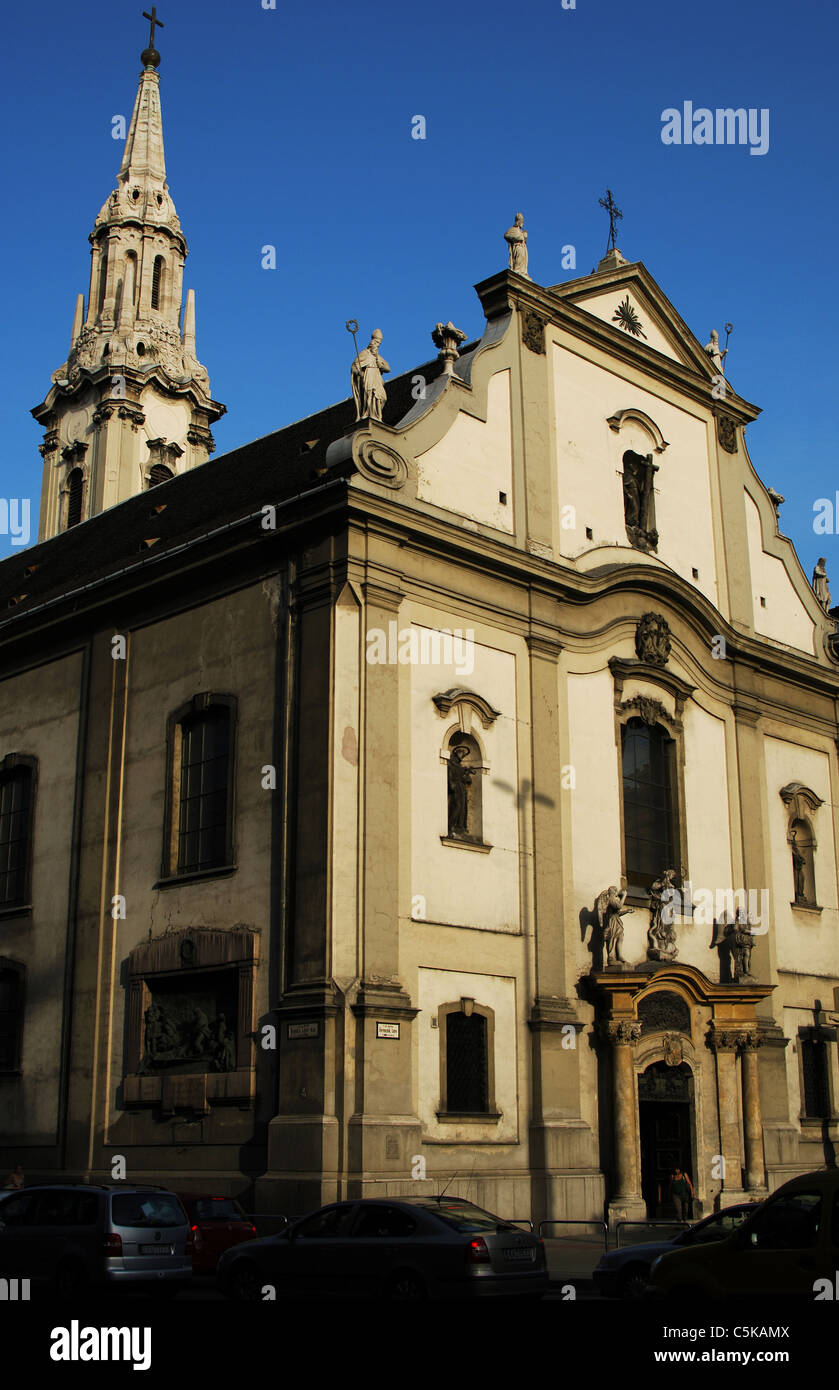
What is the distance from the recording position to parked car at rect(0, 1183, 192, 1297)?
16.6m

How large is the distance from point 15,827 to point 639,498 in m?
14.7

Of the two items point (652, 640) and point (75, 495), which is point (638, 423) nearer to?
point (652, 640)

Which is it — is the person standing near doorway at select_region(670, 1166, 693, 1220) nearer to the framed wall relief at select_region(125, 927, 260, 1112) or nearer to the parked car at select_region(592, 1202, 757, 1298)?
the framed wall relief at select_region(125, 927, 260, 1112)

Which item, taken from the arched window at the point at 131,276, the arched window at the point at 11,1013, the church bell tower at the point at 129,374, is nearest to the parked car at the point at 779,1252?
the arched window at the point at 11,1013

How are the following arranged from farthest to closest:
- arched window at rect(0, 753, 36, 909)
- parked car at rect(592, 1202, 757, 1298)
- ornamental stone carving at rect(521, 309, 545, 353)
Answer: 1. arched window at rect(0, 753, 36, 909)
2. ornamental stone carving at rect(521, 309, 545, 353)
3. parked car at rect(592, 1202, 757, 1298)

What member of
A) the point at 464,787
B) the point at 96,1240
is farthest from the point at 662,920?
the point at 96,1240

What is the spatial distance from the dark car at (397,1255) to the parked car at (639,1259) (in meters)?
0.89

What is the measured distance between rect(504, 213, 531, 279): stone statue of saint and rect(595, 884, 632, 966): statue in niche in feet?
39.8

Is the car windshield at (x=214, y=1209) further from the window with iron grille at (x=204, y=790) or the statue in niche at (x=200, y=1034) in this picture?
the window with iron grille at (x=204, y=790)

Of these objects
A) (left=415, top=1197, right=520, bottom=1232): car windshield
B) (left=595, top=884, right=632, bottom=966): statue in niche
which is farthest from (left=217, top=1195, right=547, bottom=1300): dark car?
(left=595, top=884, right=632, bottom=966): statue in niche

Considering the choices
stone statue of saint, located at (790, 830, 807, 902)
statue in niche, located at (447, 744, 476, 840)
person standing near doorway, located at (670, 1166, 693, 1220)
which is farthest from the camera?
stone statue of saint, located at (790, 830, 807, 902)

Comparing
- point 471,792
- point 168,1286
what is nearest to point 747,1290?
point 168,1286

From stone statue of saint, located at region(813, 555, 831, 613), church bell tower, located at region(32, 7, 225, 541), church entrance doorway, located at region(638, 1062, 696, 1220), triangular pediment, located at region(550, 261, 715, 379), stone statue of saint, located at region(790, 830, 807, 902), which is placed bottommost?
church entrance doorway, located at region(638, 1062, 696, 1220)
